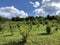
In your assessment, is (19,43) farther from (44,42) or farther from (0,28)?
(0,28)

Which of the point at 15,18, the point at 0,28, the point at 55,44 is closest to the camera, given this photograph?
the point at 55,44

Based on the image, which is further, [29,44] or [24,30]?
[24,30]

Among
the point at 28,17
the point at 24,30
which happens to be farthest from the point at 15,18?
the point at 24,30

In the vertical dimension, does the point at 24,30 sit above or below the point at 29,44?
above

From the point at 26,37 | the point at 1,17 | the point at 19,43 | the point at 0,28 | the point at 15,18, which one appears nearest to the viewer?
the point at 19,43

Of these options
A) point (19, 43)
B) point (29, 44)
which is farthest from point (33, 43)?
point (19, 43)

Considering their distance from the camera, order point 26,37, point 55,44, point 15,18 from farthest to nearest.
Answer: point 15,18 → point 26,37 → point 55,44

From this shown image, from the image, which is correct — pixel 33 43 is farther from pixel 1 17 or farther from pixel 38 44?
pixel 1 17

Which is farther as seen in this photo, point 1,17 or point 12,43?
point 1,17

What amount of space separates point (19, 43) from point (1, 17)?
62.9 metres

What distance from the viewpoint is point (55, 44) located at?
73.8ft

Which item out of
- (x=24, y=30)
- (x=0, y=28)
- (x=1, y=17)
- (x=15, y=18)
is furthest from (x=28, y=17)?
(x=24, y=30)

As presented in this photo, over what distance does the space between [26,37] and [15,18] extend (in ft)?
222

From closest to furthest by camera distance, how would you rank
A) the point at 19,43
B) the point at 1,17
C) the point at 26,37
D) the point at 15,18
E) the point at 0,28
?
the point at 19,43
the point at 26,37
the point at 0,28
the point at 1,17
the point at 15,18
